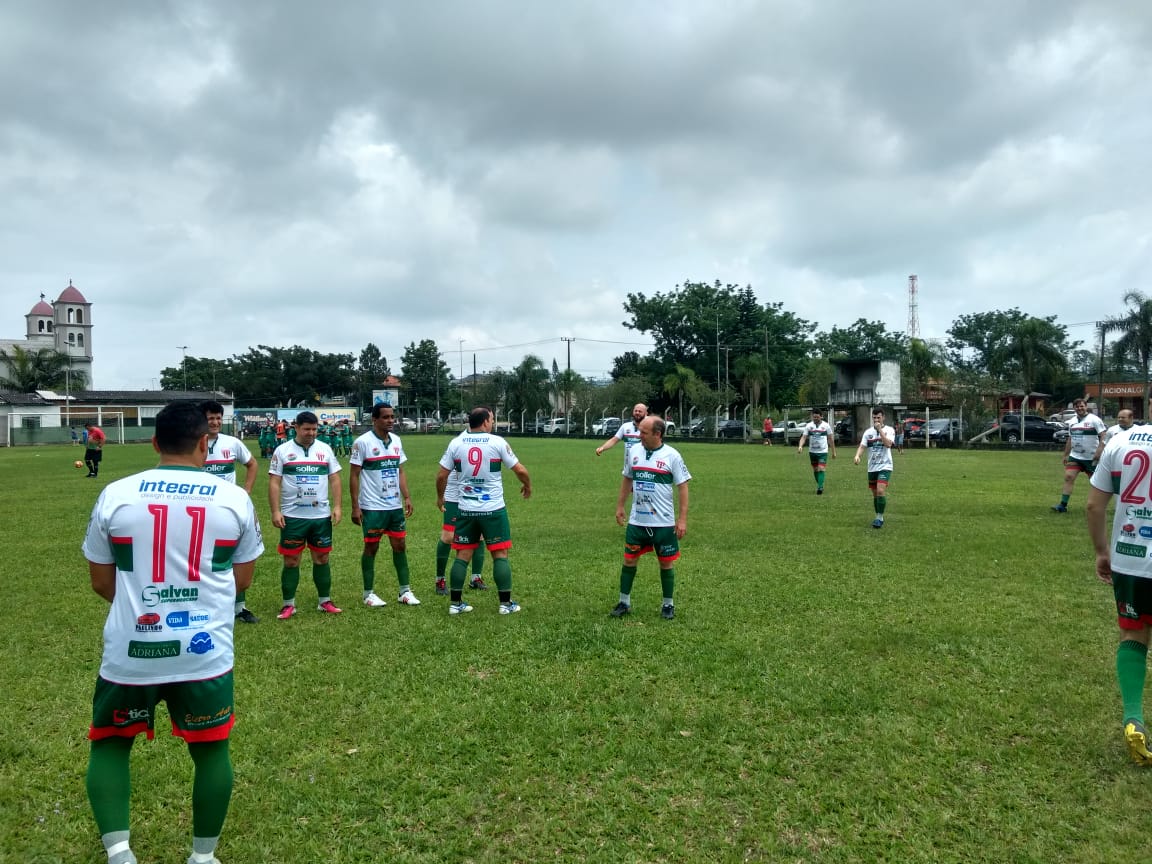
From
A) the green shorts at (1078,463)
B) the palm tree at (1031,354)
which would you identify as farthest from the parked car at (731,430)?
the green shorts at (1078,463)

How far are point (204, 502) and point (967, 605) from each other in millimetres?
6739

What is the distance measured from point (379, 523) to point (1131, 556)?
19.6 ft

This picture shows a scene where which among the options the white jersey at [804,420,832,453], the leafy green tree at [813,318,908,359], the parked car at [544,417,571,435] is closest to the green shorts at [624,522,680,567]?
the white jersey at [804,420,832,453]

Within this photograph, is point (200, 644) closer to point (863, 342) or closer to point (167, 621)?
point (167, 621)

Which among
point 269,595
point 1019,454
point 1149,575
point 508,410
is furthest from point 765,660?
point 508,410

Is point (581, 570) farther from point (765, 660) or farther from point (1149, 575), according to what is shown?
point (1149, 575)

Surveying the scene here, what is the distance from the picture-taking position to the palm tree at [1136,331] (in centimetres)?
3625

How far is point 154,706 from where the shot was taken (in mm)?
2957

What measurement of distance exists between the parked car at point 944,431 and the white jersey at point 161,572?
3718cm

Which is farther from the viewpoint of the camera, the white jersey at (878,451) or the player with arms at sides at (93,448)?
the player with arms at sides at (93,448)

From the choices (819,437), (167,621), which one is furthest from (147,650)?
(819,437)

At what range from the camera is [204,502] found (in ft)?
9.89

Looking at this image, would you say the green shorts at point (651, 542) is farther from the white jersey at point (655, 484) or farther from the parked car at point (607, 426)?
the parked car at point (607, 426)

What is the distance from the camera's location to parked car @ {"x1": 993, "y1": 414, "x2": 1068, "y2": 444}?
3391 centimetres
